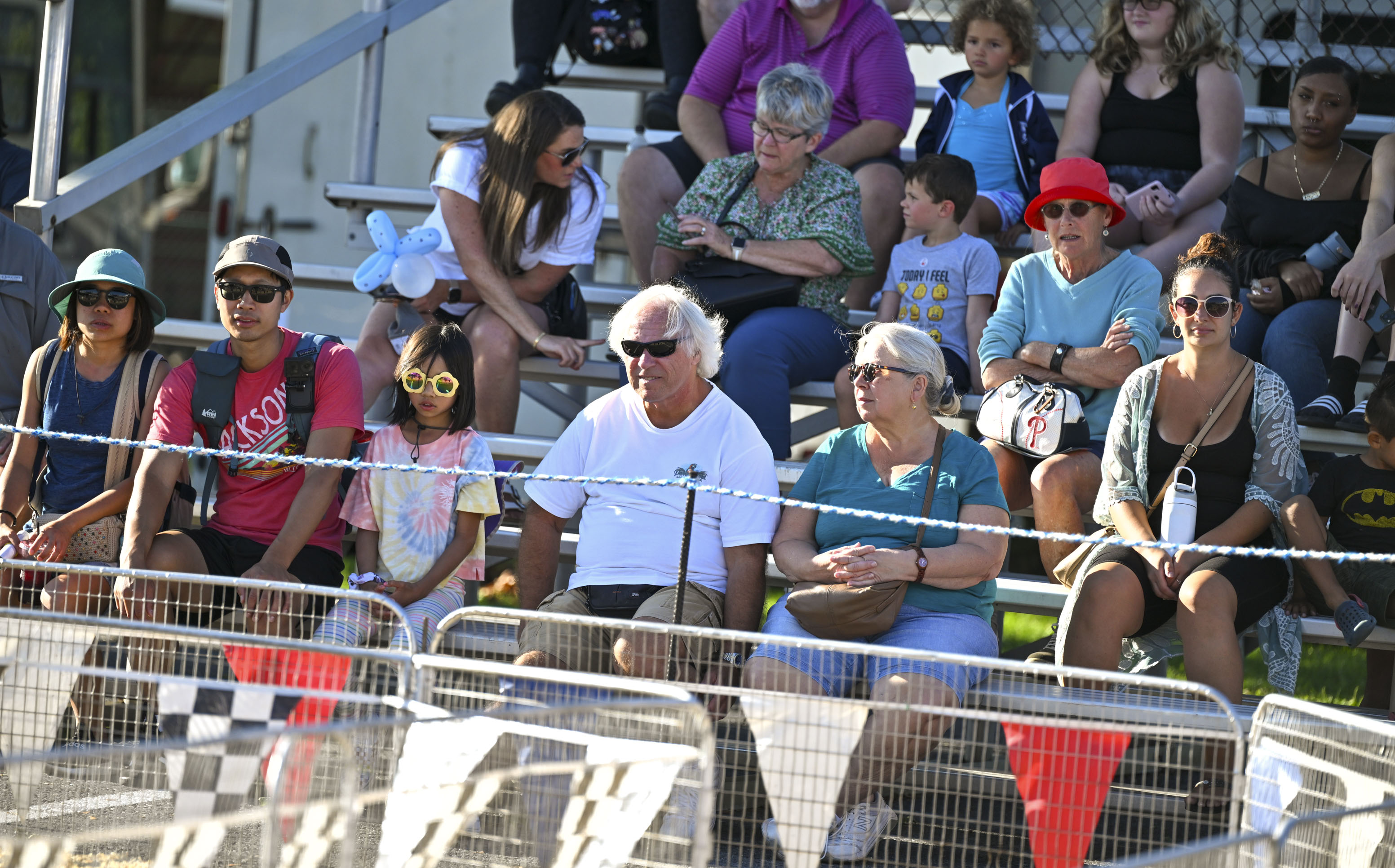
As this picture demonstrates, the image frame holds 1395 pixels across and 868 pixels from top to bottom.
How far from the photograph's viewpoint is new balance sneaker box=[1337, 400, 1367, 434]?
4.48 metres

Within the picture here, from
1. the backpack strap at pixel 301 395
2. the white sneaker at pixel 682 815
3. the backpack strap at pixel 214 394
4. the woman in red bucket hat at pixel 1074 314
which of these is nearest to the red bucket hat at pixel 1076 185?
the woman in red bucket hat at pixel 1074 314

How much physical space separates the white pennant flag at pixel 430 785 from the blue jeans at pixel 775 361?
2.10 meters

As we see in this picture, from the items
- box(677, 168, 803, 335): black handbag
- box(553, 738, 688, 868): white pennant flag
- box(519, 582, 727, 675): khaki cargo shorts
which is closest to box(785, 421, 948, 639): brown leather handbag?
box(519, 582, 727, 675): khaki cargo shorts

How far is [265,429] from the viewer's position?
13.7 ft

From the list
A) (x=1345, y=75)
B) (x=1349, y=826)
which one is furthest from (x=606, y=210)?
(x=1349, y=826)

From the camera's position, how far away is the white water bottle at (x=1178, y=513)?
12.2 ft

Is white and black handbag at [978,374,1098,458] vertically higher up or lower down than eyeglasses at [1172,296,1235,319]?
lower down

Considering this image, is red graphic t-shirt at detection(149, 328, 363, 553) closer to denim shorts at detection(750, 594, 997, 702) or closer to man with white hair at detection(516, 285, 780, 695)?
man with white hair at detection(516, 285, 780, 695)

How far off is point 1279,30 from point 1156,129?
92.7 inches

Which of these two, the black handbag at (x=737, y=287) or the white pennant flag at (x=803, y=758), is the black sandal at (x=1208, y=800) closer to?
the white pennant flag at (x=803, y=758)

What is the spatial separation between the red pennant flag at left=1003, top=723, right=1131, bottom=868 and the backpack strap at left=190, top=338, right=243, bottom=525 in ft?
8.32

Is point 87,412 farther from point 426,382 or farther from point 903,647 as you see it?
point 903,647

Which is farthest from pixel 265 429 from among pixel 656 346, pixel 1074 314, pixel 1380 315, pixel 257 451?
pixel 1380 315

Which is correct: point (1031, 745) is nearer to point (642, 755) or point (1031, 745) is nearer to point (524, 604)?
point (642, 755)
